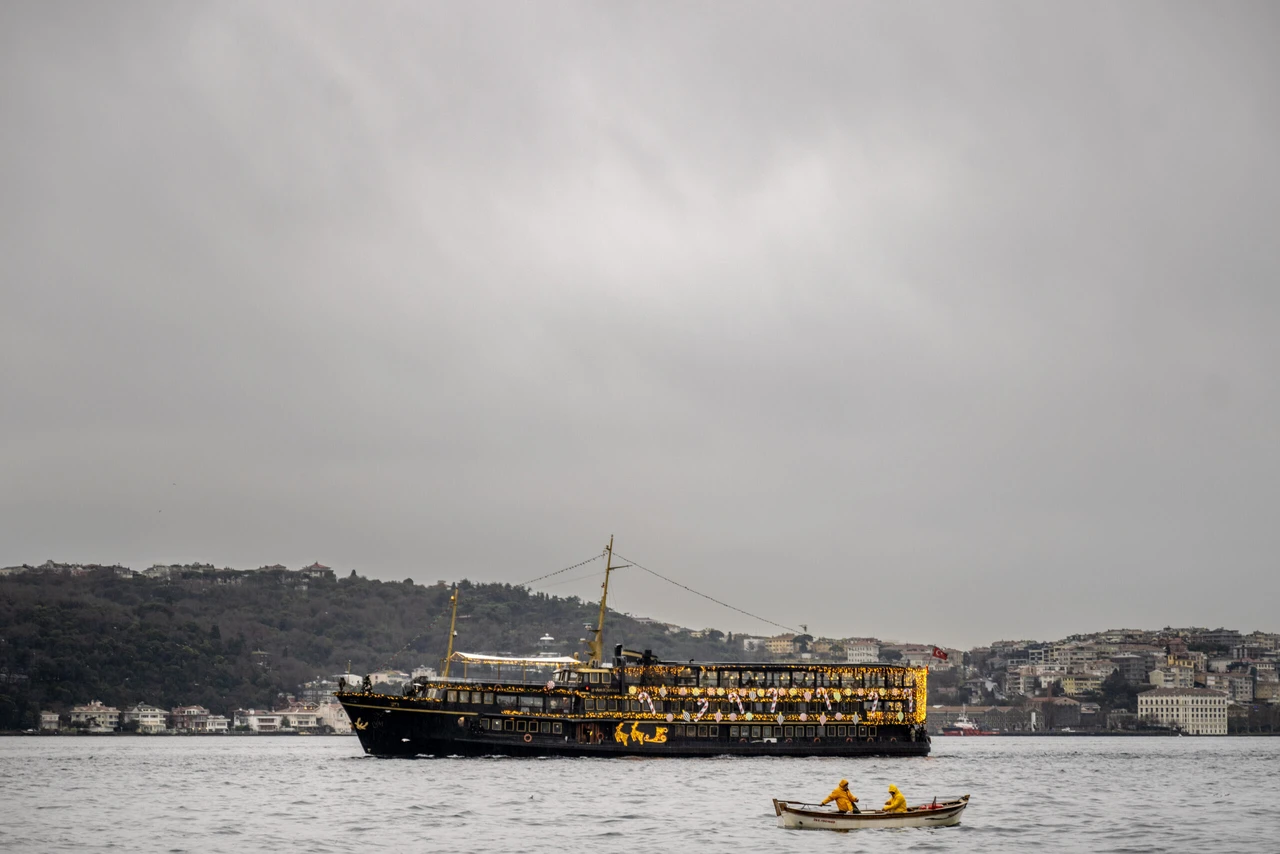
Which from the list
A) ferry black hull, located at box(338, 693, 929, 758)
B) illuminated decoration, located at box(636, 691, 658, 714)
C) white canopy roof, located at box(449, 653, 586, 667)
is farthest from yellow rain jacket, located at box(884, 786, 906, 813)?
white canopy roof, located at box(449, 653, 586, 667)

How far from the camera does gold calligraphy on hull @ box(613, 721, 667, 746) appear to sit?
8775 centimetres

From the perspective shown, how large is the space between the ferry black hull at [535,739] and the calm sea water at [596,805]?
3.18ft

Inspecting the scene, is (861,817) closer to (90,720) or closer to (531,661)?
(531,661)

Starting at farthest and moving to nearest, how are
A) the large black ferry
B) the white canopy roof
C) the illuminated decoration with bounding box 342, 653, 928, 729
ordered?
1. the white canopy roof
2. the illuminated decoration with bounding box 342, 653, 928, 729
3. the large black ferry

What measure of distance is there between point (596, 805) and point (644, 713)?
27762 millimetres

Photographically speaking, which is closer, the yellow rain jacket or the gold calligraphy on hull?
the yellow rain jacket

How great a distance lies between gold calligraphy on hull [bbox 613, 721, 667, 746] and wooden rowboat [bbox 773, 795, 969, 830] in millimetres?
34553

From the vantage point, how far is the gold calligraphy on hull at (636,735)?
8775 cm

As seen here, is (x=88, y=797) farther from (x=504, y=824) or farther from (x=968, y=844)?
(x=968, y=844)

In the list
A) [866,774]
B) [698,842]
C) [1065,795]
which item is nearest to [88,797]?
[698,842]

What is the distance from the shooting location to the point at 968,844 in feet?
163

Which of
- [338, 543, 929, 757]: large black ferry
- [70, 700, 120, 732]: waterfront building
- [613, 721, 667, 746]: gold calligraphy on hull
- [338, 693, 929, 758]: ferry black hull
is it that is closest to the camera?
[338, 693, 929, 758]: ferry black hull

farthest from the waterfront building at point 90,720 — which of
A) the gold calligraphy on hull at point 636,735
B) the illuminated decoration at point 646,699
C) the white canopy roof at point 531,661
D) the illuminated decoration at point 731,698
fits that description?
the illuminated decoration at point 646,699

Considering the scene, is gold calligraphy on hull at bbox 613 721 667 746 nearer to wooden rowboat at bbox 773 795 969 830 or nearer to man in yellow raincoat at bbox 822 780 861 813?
wooden rowboat at bbox 773 795 969 830
